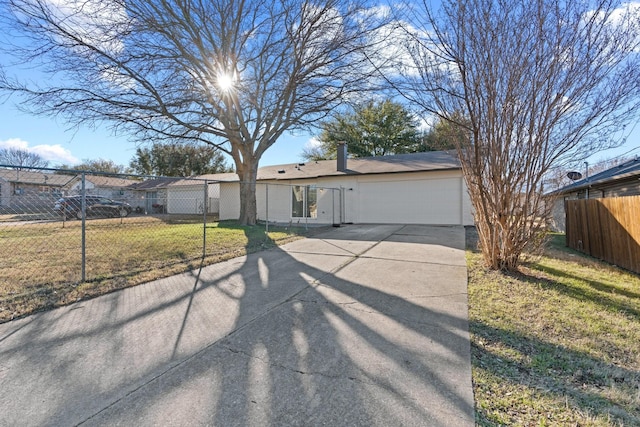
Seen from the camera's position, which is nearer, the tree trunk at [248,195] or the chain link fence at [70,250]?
the chain link fence at [70,250]

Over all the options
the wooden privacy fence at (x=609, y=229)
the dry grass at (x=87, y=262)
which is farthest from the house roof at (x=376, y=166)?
the dry grass at (x=87, y=262)

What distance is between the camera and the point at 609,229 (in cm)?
695

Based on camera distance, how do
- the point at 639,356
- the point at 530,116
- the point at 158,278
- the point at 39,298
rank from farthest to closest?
the point at 158,278, the point at 530,116, the point at 39,298, the point at 639,356

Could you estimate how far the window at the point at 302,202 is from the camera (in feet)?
52.2

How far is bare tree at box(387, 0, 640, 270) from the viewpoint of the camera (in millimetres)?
4172

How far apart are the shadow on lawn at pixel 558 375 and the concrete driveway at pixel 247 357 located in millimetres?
172

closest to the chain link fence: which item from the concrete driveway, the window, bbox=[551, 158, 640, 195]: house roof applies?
the concrete driveway

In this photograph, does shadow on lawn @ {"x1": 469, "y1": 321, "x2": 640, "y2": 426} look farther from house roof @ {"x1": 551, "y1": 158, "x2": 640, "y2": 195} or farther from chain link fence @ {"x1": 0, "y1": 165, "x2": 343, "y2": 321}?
house roof @ {"x1": 551, "y1": 158, "x2": 640, "y2": 195}

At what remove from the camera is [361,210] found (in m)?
15.2

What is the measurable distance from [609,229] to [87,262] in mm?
11394

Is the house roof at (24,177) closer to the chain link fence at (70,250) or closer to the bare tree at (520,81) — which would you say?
the chain link fence at (70,250)

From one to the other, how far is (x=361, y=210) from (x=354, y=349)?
12.7m

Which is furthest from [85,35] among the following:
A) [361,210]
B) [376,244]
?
[361,210]

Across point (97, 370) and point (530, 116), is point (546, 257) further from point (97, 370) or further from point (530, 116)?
point (97, 370)
